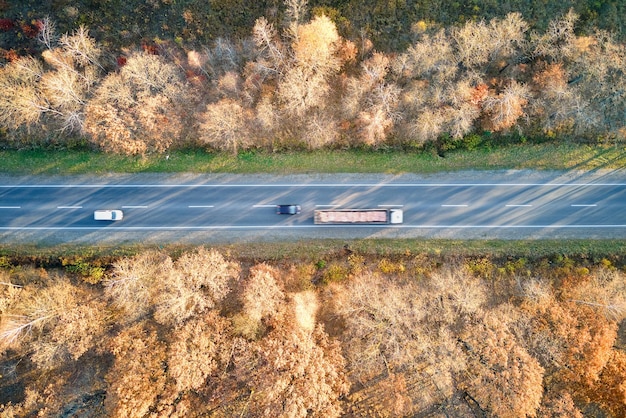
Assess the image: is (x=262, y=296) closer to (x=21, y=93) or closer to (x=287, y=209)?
(x=287, y=209)

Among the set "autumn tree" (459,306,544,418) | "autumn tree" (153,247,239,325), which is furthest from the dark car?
"autumn tree" (459,306,544,418)

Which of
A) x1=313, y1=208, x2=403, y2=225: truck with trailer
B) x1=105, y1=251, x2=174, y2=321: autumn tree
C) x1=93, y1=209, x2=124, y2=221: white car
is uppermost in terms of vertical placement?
x1=93, y1=209, x2=124, y2=221: white car

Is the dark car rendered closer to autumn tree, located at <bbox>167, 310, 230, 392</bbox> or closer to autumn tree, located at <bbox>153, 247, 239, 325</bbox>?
autumn tree, located at <bbox>153, 247, 239, 325</bbox>

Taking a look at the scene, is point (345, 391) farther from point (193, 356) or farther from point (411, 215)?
point (411, 215)

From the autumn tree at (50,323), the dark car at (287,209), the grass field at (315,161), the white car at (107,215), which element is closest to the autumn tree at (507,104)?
the grass field at (315,161)

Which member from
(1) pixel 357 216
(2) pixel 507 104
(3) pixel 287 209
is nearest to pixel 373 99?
(1) pixel 357 216

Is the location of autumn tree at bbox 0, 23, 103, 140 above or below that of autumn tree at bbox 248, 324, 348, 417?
above

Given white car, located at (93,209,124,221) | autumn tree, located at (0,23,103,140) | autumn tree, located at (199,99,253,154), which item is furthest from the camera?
white car, located at (93,209,124,221)
